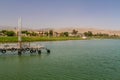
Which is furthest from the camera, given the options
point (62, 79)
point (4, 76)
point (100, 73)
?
point (100, 73)

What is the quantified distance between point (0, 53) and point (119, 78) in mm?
38547

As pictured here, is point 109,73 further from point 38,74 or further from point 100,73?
point 38,74

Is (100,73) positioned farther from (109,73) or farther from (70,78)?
(70,78)

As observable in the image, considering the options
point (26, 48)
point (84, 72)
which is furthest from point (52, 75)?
point (26, 48)

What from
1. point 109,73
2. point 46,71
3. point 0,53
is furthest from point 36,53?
point 109,73

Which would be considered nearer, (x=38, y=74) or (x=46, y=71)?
(x=38, y=74)

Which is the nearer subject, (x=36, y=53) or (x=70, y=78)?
(x=70, y=78)

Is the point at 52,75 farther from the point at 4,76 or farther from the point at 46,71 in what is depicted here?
the point at 4,76

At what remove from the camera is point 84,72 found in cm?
3306

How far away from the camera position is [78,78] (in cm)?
2903

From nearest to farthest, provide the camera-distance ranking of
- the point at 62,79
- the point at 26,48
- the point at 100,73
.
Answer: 1. the point at 62,79
2. the point at 100,73
3. the point at 26,48

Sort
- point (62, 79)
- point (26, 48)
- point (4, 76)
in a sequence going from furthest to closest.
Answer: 1. point (26, 48)
2. point (4, 76)
3. point (62, 79)

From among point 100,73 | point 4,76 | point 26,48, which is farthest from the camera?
point 26,48

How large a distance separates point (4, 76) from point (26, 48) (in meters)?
29.0
